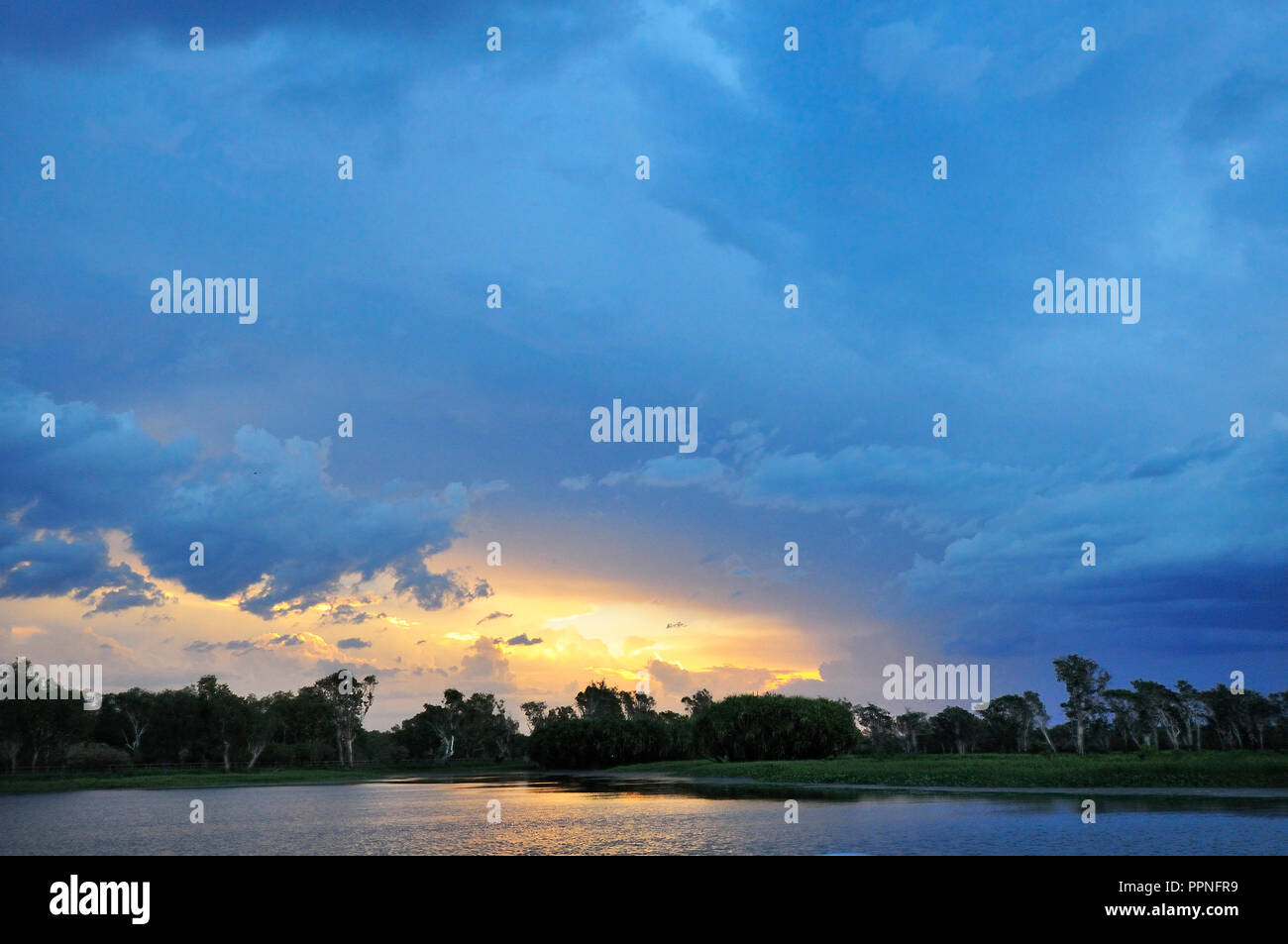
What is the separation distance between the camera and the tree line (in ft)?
361

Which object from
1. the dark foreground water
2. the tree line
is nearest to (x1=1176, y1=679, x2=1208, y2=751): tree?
the tree line

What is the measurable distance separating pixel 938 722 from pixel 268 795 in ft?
420

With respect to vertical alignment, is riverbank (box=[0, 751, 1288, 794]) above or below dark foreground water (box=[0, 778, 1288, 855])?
below

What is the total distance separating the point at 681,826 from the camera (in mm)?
43375

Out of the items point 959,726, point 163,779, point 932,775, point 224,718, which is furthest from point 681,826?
point 959,726

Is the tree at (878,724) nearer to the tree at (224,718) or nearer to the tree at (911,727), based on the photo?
the tree at (911,727)

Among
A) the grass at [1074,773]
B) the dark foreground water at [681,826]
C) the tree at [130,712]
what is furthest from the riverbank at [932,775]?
the tree at [130,712]

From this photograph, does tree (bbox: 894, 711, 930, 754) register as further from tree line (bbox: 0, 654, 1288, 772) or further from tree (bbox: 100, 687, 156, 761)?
tree (bbox: 100, 687, 156, 761)

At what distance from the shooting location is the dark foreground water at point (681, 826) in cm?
3438

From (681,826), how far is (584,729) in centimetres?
10666

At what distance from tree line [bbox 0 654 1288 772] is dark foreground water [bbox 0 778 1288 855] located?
45.0 meters

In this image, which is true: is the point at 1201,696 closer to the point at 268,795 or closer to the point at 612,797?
the point at 612,797

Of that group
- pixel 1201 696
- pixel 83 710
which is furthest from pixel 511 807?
pixel 1201 696
